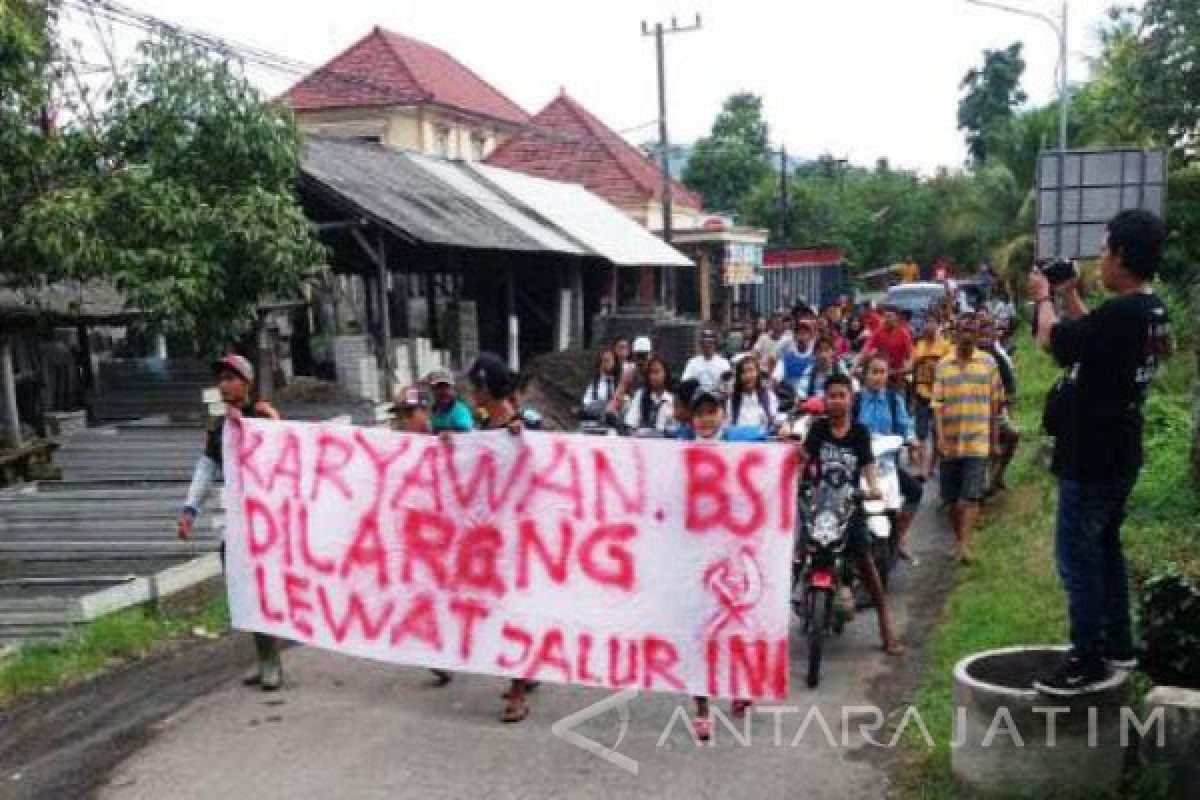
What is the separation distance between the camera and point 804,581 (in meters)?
6.47

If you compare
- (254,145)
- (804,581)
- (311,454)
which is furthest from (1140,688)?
(254,145)

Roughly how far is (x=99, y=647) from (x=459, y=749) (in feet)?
11.1

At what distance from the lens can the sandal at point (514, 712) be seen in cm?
587

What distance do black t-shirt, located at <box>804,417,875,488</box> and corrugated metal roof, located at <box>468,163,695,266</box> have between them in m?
16.4

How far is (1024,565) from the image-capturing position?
310 inches

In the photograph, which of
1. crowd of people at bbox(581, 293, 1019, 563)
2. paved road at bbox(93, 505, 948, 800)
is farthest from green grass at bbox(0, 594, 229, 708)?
crowd of people at bbox(581, 293, 1019, 563)

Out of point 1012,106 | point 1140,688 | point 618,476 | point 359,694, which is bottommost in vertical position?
point 359,694

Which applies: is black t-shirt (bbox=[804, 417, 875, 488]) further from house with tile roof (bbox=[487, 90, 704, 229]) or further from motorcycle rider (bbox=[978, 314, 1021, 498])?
house with tile roof (bbox=[487, 90, 704, 229])

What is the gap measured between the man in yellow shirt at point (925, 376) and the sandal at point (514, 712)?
632 cm

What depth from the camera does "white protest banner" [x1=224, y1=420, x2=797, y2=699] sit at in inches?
215

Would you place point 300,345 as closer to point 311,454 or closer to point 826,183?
point 311,454

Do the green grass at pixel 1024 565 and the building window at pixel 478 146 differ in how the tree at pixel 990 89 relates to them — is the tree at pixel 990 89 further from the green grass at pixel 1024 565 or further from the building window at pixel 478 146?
the green grass at pixel 1024 565

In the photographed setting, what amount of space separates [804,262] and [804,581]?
35387 millimetres

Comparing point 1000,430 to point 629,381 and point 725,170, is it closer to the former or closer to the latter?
point 629,381
